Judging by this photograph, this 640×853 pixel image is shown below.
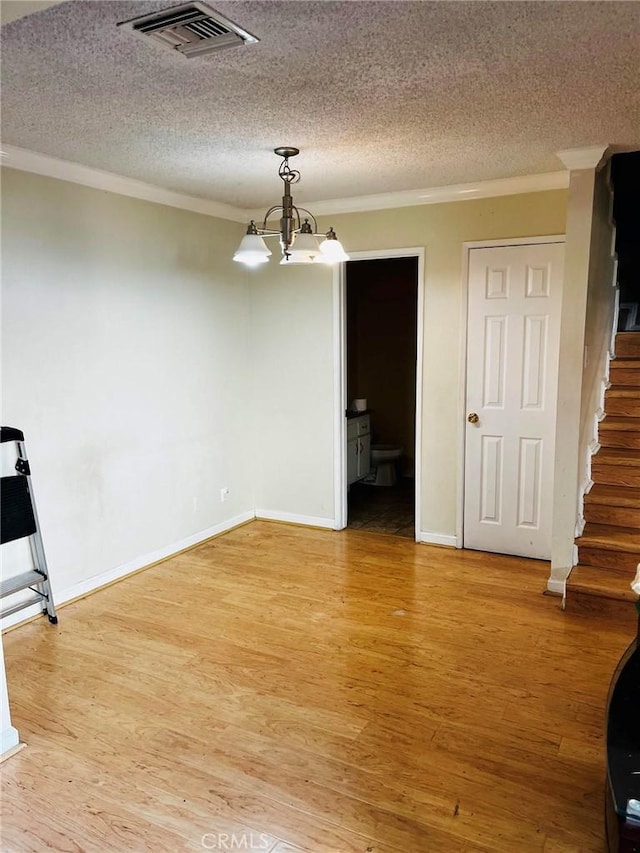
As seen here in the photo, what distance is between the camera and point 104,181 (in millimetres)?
3723

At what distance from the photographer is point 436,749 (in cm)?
236

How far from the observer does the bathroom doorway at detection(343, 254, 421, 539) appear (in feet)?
20.6

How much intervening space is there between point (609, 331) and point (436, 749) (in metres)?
3.33

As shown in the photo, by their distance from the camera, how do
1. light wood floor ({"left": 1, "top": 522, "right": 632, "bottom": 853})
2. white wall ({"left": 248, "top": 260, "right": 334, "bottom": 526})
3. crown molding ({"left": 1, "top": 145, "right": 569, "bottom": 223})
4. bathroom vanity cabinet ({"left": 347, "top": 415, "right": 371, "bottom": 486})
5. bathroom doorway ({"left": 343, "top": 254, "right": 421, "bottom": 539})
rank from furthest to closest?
bathroom doorway ({"left": 343, "top": 254, "right": 421, "bottom": 539}) → bathroom vanity cabinet ({"left": 347, "top": 415, "right": 371, "bottom": 486}) → white wall ({"left": 248, "top": 260, "right": 334, "bottom": 526}) → crown molding ({"left": 1, "top": 145, "right": 569, "bottom": 223}) → light wood floor ({"left": 1, "top": 522, "right": 632, "bottom": 853})

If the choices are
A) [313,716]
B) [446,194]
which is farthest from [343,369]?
[313,716]

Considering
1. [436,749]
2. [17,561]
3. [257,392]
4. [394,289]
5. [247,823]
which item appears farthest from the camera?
[394,289]

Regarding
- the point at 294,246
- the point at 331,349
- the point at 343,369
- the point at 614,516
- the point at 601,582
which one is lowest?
the point at 601,582

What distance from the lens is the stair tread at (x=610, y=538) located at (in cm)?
359

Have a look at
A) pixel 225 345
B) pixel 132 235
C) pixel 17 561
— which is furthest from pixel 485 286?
pixel 17 561

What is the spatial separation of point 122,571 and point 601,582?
2931 mm

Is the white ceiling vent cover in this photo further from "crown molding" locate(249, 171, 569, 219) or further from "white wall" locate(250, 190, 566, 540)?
"white wall" locate(250, 190, 566, 540)

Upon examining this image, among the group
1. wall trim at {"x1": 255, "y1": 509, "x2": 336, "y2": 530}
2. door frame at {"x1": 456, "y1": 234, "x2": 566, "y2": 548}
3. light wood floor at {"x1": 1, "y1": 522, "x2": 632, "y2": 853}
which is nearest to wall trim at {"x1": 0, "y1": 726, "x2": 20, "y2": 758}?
light wood floor at {"x1": 1, "y1": 522, "x2": 632, "y2": 853}

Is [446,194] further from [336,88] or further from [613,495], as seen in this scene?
[613,495]

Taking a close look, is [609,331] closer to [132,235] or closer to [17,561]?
[132,235]
